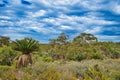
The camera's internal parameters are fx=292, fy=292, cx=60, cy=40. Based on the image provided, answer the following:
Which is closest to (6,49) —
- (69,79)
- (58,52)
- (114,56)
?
(58,52)

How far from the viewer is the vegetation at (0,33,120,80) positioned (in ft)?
50.3

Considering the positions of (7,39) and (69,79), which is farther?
(7,39)

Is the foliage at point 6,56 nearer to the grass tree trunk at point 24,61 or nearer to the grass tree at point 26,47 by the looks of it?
the grass tree at point 26,47

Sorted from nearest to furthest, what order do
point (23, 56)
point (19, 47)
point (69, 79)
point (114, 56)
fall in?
1. point (69, 79)
2. point (23, 56)
3. point (19, 47)
4. point (114, 56)

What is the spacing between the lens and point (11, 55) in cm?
5603

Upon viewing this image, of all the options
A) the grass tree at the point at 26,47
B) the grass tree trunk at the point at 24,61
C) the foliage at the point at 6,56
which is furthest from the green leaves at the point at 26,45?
the foliage at the point at 6,56

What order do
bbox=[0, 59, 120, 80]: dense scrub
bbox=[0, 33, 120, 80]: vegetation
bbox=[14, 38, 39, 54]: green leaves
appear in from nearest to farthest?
1. bbox=[0, 59, 120, 80]: dense scrub
2. bbox=[0, 33, 120, 80]: vegetation
3. bbox=[14, 38, 39, 54]: green leaves

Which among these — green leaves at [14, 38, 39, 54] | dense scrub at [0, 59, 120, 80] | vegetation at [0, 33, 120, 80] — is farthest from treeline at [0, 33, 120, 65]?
dense scrub at [0, 59, 120, 80]

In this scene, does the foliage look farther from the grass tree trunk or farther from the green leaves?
the grass tree trunk

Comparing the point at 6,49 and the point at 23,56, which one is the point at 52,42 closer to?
the point at 6,49

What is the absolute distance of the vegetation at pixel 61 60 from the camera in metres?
15.3

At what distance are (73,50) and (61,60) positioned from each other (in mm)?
10699

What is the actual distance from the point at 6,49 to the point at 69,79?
42.1 m

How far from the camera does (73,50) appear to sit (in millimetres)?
67938
